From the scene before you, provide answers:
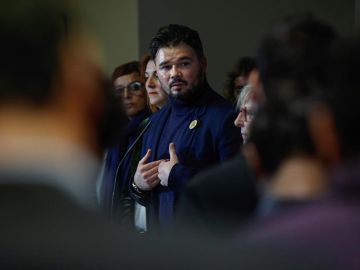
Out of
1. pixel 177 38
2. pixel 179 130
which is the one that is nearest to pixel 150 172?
pixel 179 130

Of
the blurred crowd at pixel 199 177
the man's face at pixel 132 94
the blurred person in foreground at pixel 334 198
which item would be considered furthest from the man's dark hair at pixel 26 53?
the man's face at pixel 132 94

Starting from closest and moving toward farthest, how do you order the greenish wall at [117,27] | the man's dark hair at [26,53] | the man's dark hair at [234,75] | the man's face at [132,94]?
the man's dark hair at [26,53]
the man's face at [132,94]
the man's dark hair at [234,75]
the greenish wall at [117,27]

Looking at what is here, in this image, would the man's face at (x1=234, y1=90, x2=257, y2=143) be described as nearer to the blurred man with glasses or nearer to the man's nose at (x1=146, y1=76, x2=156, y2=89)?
the blurred man with glasses

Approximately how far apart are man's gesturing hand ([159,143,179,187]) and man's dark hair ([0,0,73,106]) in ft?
2.71

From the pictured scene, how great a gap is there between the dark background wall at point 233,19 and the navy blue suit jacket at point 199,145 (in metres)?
1.46

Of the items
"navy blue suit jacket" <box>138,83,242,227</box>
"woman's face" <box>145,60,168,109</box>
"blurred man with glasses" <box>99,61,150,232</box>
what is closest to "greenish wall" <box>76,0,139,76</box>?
"blurred man with glasses" <box>99,61,150,232</box>

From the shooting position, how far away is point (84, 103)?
0.68 meters

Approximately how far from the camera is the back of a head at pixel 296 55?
0.86 meters

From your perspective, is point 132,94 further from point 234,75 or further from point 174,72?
point 174,72

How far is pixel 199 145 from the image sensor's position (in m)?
1.54

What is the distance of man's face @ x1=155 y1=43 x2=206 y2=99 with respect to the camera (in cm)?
163

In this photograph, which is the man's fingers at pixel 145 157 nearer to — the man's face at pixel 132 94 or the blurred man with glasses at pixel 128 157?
the blurred man with glasses at pixel 128 157

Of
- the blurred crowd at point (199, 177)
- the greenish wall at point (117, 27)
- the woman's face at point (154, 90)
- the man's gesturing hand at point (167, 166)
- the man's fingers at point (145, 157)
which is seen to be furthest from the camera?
the greenish wall at point (117, 27)

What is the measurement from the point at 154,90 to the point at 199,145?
0.48 m
